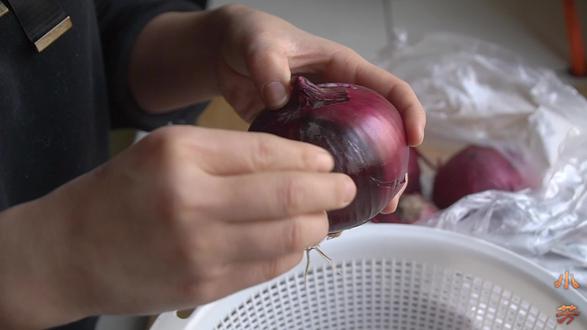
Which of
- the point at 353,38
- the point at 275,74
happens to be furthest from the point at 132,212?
the point at 353,38

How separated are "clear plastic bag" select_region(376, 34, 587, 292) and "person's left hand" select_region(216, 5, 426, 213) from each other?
8.6 inches

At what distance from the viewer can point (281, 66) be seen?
44 centimetres

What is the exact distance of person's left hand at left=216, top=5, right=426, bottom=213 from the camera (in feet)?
1.44

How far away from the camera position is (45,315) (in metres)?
0.34

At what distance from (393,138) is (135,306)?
0.63 ft

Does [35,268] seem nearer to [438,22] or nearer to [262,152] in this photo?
[262,152]

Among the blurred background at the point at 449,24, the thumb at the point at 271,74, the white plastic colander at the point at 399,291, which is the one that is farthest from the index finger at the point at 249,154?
the blurred background at the point at 449,24

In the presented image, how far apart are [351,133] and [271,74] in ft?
0.27

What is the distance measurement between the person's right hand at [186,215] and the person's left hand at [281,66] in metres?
0.12

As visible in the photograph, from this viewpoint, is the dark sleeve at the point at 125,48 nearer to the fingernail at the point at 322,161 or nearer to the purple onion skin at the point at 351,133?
the purple onion skin at the point at 351,133

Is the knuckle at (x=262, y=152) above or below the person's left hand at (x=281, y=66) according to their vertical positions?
above

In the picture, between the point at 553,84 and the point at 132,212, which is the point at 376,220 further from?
the point at 132,212

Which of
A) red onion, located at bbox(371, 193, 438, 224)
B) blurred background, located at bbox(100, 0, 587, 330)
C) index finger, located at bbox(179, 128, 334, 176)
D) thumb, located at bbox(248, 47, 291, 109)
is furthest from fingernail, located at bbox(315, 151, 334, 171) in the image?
blurred background, located at bbox(100, 0, 587, 330)

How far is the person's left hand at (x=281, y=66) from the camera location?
1.44 feet
